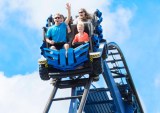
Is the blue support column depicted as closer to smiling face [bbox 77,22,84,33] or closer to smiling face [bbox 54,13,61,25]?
smiling face [bbox 77,22,84,33]

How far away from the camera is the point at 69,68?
7180 mm

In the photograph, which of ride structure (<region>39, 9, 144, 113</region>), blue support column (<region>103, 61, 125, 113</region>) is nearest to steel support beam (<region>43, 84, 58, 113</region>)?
ride structure (<region>39, 9, 144, 113</region>)

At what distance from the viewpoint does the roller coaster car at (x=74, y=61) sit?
710 cm

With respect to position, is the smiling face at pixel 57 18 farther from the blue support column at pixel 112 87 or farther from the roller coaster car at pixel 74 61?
the blue support column at pixel 112 87

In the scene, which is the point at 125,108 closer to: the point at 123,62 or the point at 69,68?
the point at 123,62


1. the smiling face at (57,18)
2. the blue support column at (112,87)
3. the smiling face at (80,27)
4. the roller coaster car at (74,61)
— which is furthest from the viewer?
the blue support column at (112,87)

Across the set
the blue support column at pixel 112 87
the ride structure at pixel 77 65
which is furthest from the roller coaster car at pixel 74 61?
the blue support column at pixel 112 87

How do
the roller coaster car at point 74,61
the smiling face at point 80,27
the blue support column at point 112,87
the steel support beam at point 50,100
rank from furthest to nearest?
the blue support column at point 112,87 < the smiling face at point 80,27 < the roller coaster car at point 74,61 < the steel support beam at point 50,100

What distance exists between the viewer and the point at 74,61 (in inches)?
280

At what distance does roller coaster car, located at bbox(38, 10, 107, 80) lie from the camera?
710 cm

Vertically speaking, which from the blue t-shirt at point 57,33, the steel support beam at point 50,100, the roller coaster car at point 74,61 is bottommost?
the steel support beam at point 50,100

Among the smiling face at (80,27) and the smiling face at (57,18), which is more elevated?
the smiling face at (57,18)

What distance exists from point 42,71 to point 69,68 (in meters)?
0.49

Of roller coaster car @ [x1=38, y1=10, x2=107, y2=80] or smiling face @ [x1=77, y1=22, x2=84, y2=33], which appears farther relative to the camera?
smiling face @ [x1=77, y1=22, x2=84, y2=33]
